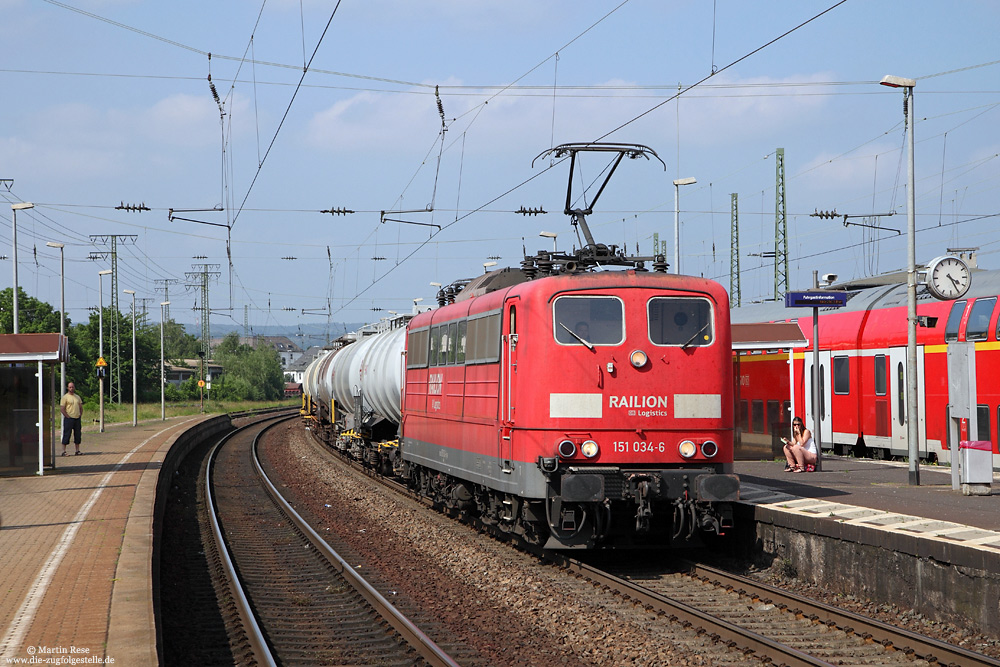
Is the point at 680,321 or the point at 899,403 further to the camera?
the point at 899,403

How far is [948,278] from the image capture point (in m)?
16.8

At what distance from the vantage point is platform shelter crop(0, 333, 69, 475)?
1941 centimetres

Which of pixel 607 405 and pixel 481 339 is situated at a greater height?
pixel 481 339

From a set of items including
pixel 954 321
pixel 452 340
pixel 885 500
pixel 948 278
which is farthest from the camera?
pixel 954 321

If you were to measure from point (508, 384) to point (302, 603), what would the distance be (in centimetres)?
343

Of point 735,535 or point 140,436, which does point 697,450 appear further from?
point 140,436

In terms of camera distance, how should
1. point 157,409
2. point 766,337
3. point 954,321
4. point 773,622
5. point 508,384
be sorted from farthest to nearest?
point 157,409 < point 766,337 < point 954,321 < point 508,384 < point 773,622

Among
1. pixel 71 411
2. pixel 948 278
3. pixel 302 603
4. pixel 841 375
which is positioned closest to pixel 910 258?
pixel 948 278

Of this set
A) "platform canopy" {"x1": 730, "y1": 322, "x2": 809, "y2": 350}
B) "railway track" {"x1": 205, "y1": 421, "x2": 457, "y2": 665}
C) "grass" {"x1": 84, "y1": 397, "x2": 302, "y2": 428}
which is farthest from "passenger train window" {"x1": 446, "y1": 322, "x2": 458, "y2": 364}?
"grass" {"x1": 84, "y1": 397, "x2": 302, "y2": 428}

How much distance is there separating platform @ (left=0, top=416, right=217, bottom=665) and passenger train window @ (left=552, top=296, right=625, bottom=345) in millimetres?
5238

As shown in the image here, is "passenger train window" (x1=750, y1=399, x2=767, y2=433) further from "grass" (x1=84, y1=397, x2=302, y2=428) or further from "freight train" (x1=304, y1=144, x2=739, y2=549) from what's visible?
"grass" (x1=84, y1=397, x2=302, y2=428)

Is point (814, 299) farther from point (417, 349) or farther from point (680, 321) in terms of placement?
point (417, 349)

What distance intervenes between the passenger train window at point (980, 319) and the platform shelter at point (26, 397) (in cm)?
1706

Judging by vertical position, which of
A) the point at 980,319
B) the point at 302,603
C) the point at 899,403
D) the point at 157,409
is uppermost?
the point at 980,319
